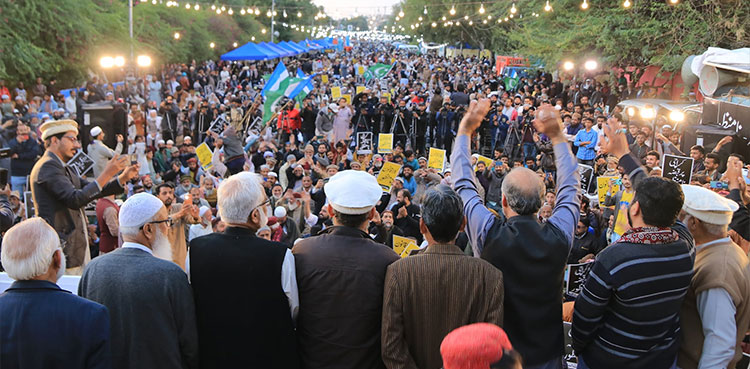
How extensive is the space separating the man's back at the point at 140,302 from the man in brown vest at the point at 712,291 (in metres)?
2.19

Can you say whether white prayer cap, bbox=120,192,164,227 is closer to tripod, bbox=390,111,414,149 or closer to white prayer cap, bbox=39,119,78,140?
white prayer cap, bbox=39,119,78,140

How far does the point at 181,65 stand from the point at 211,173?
2115cm

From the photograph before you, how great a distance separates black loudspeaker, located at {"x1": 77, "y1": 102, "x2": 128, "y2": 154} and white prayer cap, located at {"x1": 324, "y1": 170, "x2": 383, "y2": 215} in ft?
33.9

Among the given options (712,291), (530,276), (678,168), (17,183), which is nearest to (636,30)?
(678,168)

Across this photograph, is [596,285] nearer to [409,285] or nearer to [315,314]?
[409,285]

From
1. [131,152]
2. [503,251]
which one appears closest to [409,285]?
[503,251]

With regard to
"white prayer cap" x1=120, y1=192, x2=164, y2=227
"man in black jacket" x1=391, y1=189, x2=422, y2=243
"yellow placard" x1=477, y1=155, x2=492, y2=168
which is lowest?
"man in black jacket" x1=391, y1=189, x2=422, y2=243

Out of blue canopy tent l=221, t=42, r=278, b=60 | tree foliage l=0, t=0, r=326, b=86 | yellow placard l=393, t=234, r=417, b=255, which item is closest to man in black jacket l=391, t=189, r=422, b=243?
yellow placard l=393, t=234, r=417, b=255

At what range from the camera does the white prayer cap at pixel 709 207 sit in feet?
9.33

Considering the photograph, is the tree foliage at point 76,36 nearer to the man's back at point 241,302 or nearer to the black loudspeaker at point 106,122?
the black loudspeaker at point 106,122

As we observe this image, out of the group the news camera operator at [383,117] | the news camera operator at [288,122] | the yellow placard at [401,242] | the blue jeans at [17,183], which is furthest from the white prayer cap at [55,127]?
the news camera operator at [383,117]

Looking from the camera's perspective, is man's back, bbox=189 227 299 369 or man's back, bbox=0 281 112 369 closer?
man's back, bbox=0 281 112 369

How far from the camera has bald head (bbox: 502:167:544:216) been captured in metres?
2.73

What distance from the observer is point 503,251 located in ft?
8.89
